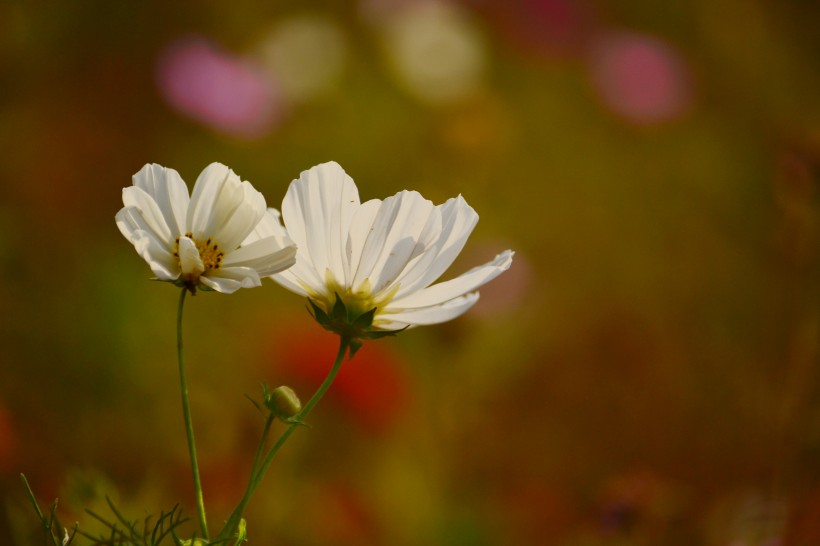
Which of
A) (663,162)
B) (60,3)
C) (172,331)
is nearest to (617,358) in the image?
(663,162)

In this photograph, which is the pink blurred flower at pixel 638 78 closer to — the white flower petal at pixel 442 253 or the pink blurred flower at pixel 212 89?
the pink blurred flower at pixel 212 89

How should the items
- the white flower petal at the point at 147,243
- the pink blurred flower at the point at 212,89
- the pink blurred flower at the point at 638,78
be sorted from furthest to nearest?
the pink blurred flower at the point at 638,78
the pink blurred flower at the point at 212,89
the white flower petal at the point at 147,243

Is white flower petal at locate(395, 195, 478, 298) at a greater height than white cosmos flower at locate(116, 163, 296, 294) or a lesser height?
greater

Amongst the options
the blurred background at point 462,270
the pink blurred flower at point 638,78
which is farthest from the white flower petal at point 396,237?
the pink blurred flower at point 638,78

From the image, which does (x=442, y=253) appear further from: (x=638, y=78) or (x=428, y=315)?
(x=638, y=78)

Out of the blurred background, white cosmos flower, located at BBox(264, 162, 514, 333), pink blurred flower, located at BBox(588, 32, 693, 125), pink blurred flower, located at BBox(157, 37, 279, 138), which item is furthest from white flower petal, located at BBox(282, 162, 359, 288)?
pink blurred flower, located at BBox(588, 32, 693, 125)

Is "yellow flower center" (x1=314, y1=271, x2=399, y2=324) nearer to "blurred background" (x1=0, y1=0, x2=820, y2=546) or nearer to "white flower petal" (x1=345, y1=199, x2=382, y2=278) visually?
"white flower petal" (x1=345, y1=199, x2=382, y2=278)

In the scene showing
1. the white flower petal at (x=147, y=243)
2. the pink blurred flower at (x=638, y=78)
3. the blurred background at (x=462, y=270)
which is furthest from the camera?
the pink blurred flower at (x=638, y=78)
